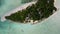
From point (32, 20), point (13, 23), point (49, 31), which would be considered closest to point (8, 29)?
point (13, 23)

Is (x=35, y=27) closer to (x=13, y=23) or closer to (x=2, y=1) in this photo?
(x=13, y=23)

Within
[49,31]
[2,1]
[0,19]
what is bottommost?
[49,31]

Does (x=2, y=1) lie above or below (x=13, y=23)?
above
